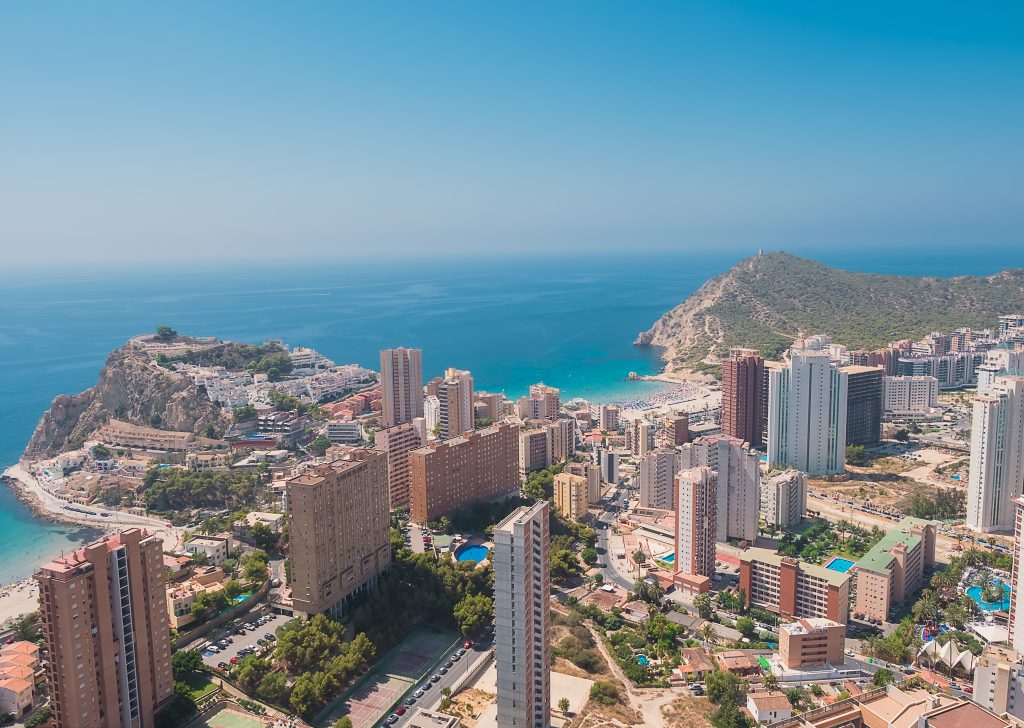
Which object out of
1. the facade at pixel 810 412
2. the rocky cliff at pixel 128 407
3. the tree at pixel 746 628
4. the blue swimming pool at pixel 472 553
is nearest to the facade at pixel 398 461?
the blue swimming pool at pixel 472 553

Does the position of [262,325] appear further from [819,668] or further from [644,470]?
[819,668]

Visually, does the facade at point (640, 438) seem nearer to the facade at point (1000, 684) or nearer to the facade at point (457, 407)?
the facade at point (457, 407)

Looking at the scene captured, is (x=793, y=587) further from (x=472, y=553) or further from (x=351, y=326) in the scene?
(x=351, y=326)

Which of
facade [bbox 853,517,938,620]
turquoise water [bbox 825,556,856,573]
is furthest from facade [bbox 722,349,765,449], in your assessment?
facade [bbox 853,517,938,620]

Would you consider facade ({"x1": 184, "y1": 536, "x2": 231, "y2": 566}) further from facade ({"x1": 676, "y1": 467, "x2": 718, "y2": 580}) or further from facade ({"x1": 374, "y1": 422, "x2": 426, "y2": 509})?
facade ({"x1": 676, "y1": 467, "x2": 718, "y2": 580})

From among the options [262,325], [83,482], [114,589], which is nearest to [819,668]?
[114,589]

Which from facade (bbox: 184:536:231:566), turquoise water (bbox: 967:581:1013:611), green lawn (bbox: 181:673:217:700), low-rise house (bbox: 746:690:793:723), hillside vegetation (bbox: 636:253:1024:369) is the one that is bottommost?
turquoise water (bbox: 967:581:1013:611)

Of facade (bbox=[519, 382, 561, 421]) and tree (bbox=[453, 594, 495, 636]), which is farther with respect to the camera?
facade (bbox=[519, 382, 561, 421])
